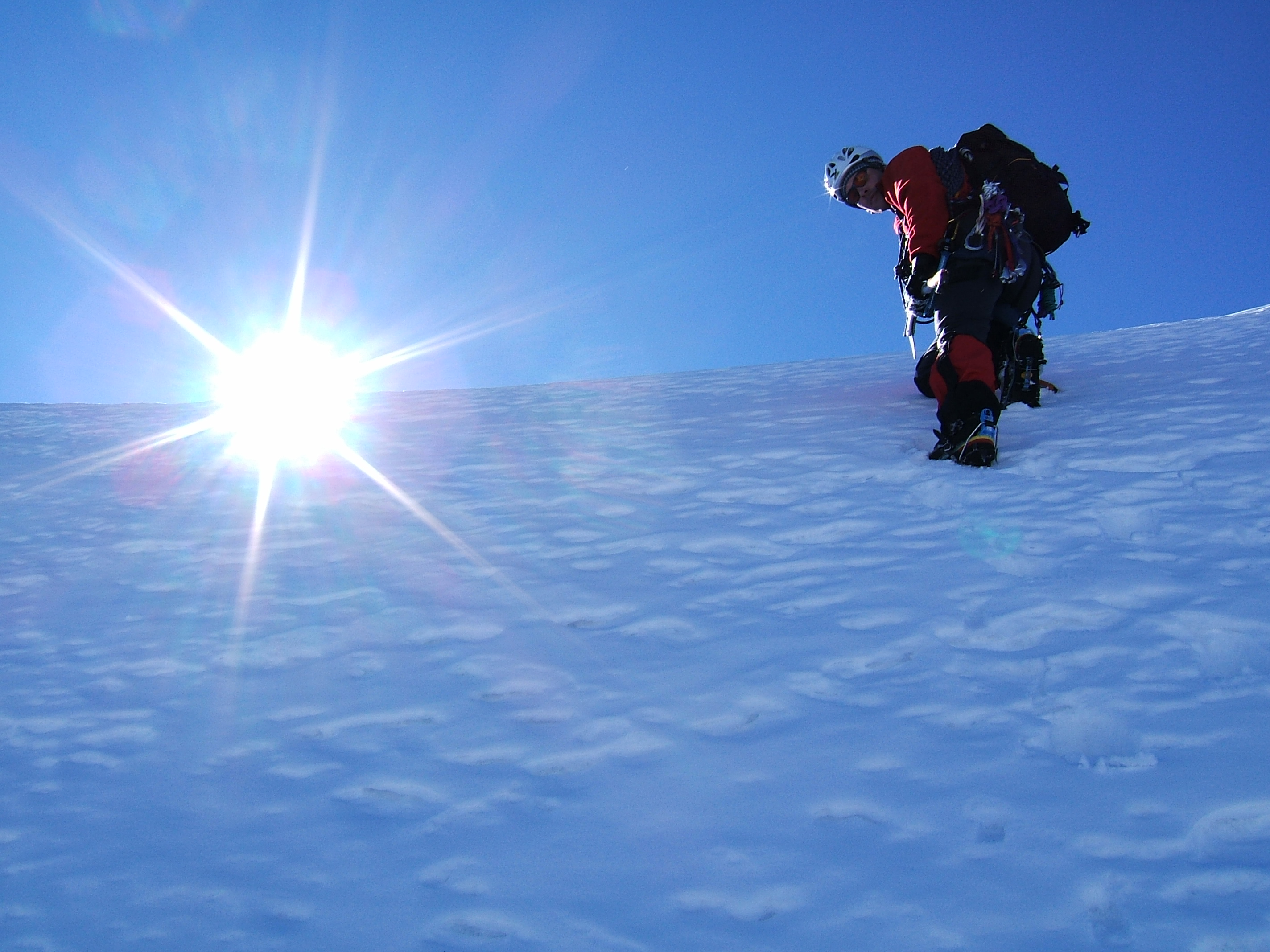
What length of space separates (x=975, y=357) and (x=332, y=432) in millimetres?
4477

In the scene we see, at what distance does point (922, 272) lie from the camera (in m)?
4.13

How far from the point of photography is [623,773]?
1.82m

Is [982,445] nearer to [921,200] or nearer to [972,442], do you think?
[972,442]

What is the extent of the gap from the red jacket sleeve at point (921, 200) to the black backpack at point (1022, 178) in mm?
Answer: 216

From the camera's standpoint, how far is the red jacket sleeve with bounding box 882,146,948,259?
13.3 feet

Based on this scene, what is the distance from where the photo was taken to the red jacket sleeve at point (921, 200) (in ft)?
13.3

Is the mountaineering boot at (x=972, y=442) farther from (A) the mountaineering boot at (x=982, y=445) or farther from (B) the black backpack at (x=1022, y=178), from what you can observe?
(B) the black backpack at (x=1022, y=178)

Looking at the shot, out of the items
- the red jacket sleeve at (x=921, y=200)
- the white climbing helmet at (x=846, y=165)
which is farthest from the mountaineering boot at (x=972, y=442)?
the white climbing helmet at (x=846, y=165)

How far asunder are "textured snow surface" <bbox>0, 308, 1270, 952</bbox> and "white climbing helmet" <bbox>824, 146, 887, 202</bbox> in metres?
1.58

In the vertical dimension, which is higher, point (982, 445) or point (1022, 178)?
point (1022, 178)

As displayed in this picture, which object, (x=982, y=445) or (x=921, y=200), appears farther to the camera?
(x=921, y=200)

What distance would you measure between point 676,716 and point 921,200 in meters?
3.07

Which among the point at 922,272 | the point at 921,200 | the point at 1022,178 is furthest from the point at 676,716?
the point at 1022,178

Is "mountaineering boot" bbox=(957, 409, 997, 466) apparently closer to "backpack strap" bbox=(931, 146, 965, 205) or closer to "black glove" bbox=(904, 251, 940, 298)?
"black glove" bbox=(904, 251, 940, 298)
